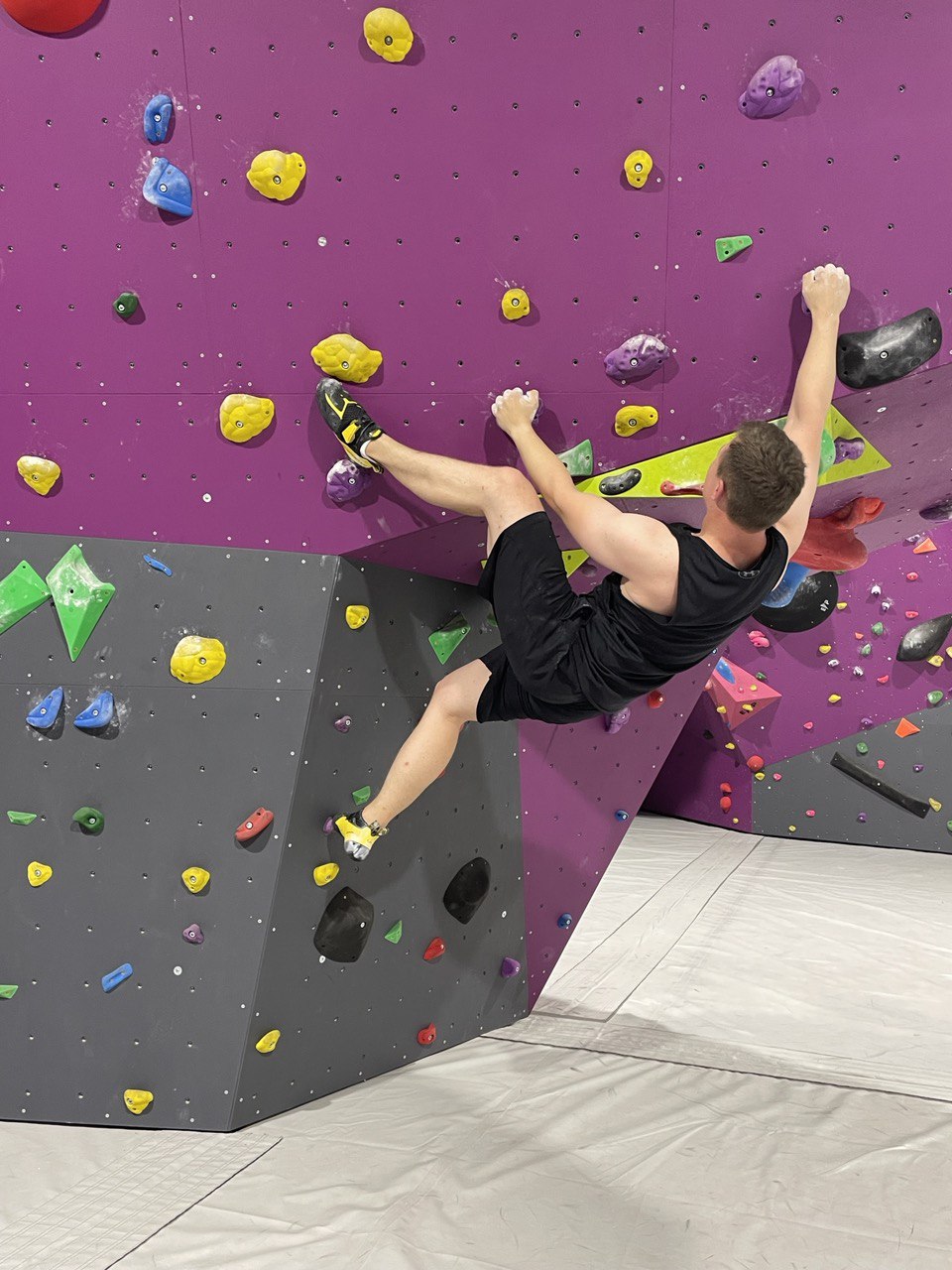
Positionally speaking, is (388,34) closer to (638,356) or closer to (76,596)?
(638,356)

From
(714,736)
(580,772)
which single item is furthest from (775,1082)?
(714,736)

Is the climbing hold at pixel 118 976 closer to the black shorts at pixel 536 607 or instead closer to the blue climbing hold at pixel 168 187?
the black shorts at pixel 536 607

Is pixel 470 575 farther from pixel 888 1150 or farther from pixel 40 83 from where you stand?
pixel 888 1150

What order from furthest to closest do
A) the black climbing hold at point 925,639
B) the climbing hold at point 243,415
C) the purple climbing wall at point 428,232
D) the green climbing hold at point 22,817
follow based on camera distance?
1. the black climbing hold at point 925,639
2. the green climbing hold at point 22,817
3. the climbing hold at point 243,415
4. the purple climbing wall at point 428,232

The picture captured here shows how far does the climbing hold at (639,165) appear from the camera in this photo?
231 cm

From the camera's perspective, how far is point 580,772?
3.41 m

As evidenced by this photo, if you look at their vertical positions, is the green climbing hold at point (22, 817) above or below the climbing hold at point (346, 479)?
below

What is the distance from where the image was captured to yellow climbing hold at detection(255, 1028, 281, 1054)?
271cm

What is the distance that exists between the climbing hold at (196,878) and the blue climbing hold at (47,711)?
497mm

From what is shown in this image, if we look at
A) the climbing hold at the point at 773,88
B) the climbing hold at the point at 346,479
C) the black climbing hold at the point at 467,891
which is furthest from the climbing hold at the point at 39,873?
the climbing hold at the point at 773,88

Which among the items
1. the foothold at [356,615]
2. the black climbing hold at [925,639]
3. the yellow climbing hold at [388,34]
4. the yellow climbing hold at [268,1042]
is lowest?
the yellow climbing hold at [268,1042]

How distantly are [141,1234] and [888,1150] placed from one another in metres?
1.76

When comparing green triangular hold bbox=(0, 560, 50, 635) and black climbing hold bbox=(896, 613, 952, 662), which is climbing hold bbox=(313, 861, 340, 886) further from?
black climbing hold bbox=(896, 613, 952, 662)

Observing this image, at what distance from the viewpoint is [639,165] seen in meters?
2.31
